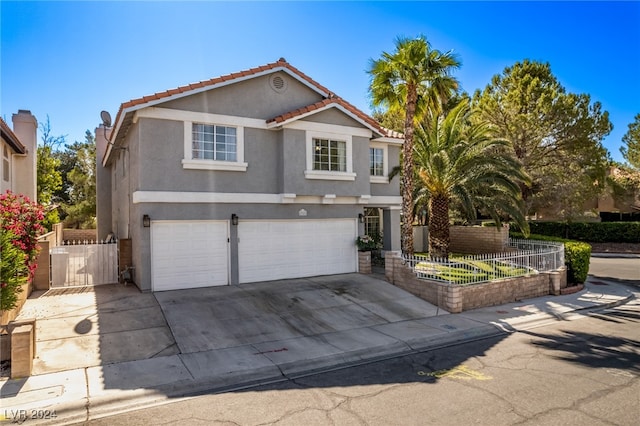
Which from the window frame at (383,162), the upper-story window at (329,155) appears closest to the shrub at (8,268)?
the upper-story window at (329,155)

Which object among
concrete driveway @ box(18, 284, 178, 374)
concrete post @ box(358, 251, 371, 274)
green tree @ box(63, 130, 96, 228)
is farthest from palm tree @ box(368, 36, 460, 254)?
green tree @ box(63, 130, 96, 228)

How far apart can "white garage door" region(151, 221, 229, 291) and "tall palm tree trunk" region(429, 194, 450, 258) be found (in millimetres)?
8468

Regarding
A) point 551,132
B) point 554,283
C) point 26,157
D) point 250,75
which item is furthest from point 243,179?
point 551,132

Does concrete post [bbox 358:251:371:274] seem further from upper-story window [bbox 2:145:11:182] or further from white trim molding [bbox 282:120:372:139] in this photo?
upper-story window [bbox 2:145:11:182]

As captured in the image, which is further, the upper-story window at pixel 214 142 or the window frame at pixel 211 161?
the upper-story window at pixel 214 142

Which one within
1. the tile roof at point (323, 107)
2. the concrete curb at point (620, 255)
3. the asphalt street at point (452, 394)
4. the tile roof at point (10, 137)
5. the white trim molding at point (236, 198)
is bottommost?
the concrete curb at point (620, 255)

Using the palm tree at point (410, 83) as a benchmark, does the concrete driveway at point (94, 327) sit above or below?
below

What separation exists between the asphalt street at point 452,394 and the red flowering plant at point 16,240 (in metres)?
3.67

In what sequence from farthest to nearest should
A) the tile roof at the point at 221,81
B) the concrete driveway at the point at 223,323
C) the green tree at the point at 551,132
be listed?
the green tree at the point at 551,132, the tile roof at the point at 221,81, the concrete driveway at the point at 223,323

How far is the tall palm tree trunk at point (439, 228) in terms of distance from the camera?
17062 mm

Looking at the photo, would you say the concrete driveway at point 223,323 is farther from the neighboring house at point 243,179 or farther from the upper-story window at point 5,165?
the upper-story window at point 5,165

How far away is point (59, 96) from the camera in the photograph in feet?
50.9

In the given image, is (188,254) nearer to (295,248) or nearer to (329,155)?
(295,248)

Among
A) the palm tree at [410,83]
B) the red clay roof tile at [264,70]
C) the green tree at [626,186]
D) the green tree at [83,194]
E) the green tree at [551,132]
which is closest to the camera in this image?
the red clay roof tile at [264,70]
